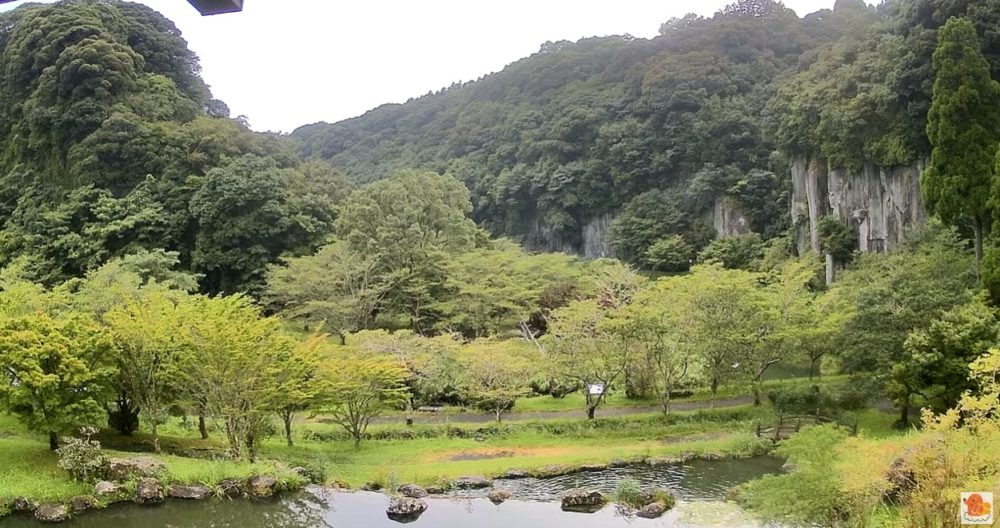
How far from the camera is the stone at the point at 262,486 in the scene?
14.5m

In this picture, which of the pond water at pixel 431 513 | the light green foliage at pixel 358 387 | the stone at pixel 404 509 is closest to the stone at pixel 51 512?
the pond water at pixel 431 513

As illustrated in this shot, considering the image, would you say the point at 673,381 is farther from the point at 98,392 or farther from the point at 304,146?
the point at 304,146

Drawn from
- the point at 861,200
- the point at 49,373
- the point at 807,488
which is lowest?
the point at 807,488

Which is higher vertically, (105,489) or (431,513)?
(105,489)

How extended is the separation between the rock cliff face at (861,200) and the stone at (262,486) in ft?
95.4

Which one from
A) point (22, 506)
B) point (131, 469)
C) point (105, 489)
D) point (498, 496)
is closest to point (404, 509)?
point (498, 496)

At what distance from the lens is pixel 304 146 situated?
78312 millimetres

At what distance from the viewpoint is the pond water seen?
42.7ft

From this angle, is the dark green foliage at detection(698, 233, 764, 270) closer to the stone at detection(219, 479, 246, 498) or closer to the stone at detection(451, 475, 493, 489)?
the stone at detection(451, 475, 493, 489)

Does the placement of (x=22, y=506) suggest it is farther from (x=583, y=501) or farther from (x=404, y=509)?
(x=583, y=501)

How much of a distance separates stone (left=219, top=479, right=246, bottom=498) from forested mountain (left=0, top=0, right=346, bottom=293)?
2165 cm

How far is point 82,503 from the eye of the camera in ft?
44.5

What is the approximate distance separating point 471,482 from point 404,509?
2195 mm

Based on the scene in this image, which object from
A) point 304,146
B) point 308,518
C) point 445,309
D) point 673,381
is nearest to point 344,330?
point 445,309
